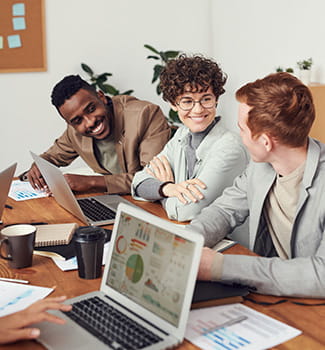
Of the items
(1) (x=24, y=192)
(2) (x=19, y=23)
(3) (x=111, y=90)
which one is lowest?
(1) (x=24, y=192)

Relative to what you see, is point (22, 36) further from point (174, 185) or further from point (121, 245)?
point (121, 245)

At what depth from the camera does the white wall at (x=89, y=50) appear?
13.2 ft

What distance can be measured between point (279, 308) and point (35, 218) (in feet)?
3.47

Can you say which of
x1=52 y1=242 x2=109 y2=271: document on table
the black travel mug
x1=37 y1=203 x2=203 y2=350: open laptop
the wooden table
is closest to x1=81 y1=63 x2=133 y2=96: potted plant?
the wooden table

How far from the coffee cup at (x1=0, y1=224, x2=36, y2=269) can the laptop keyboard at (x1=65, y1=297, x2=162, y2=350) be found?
0.31m

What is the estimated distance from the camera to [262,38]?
3.90 metres

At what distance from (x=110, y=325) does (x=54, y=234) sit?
630 millimetres

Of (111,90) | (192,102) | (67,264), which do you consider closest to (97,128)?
(192,102)

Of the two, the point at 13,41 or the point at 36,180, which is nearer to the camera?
the point at 36,180

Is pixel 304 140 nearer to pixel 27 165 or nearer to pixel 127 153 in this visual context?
pixel 127 153

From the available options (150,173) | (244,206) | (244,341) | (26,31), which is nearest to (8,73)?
(26,31)

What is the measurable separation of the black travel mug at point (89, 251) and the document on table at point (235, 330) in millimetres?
304

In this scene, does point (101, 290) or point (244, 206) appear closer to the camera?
point (101, 290)

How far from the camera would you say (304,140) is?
4.57ft
